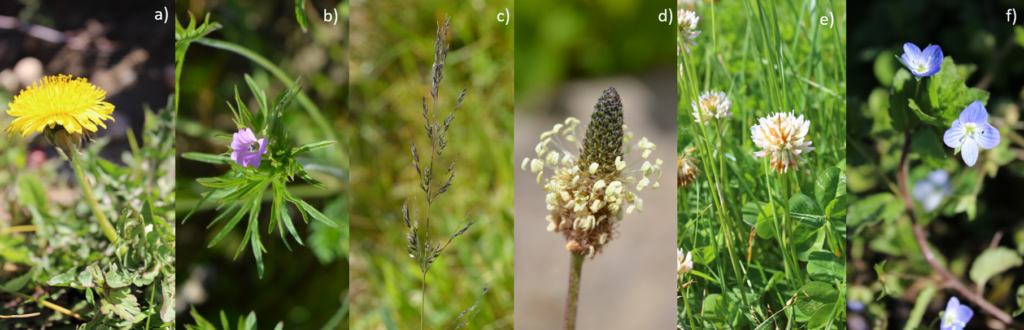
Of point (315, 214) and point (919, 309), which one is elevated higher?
point (315, 214)

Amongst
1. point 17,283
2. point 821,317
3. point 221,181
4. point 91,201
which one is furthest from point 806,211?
point 17,283

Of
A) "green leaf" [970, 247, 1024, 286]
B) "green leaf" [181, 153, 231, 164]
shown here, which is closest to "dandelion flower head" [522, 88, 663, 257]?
"green leaf" [181, 153, 231, 164]

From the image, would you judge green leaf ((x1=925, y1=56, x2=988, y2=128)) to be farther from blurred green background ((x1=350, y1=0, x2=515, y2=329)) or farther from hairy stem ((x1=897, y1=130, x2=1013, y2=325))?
blurred green background ((x1=350, y1=0, x2=515, y2=329))

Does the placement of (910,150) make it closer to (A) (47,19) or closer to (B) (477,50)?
(B) (477,50)

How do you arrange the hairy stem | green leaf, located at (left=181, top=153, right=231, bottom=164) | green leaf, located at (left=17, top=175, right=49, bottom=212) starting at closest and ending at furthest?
1. green leaf, located at (left=181, top=153, right=231, bottom=164)
2. green leaf, located at (left=17, top=175, right=49, bottom=212)
3. the hairy stem

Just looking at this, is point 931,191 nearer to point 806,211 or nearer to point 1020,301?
point 1020,301

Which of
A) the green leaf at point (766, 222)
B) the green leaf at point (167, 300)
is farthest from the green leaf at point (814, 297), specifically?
the green leaf at point (167, 300)

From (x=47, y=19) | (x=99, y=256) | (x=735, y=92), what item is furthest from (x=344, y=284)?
(x=735, y=92)

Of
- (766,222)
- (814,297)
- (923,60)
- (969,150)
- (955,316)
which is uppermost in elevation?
(923,60)
